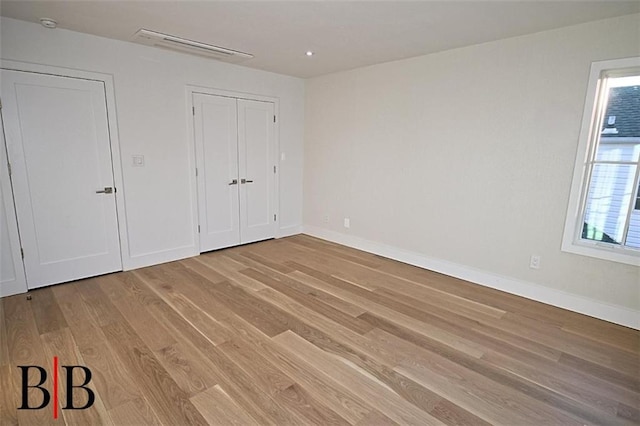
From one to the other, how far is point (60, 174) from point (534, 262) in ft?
16.0

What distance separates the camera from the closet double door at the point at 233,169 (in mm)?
4363

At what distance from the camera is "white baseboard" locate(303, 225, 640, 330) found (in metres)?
2.88

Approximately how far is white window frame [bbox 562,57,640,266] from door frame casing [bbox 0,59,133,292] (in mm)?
4592

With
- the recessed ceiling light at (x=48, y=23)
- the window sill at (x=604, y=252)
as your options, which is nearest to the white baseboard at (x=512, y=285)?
the window sill at (x=604, y=252)

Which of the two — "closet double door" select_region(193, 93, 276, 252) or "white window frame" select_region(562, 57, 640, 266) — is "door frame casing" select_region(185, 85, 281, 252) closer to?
"closet double door" select_region(193, 93, 276, 252)

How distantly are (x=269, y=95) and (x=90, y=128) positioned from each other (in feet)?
7.77

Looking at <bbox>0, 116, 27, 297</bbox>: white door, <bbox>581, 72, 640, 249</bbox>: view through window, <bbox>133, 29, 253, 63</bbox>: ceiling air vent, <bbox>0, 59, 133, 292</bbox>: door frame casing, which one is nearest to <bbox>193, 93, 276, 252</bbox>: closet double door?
<bbox>133, 29, 253, 63</bbox>: ceiling air vent

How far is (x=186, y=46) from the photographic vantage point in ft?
11.7

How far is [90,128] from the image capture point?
344cm

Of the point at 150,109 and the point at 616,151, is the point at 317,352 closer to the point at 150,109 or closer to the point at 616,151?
the point at 616,151

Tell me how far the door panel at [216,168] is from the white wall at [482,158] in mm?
1534

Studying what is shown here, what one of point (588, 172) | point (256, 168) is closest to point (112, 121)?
point (256, 168)

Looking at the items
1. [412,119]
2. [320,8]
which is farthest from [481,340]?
[320,8]

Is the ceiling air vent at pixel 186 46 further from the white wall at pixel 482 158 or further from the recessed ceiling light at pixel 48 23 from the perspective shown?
the white wall at pixel 482 158
